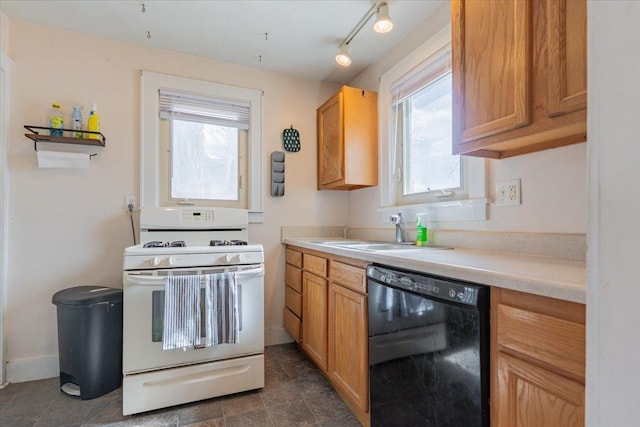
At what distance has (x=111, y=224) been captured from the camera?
2305 mm

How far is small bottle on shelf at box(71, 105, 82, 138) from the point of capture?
216 centimetres

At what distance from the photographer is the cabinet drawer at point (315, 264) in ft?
6.54

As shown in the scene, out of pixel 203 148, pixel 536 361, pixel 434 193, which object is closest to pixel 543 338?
pixel 536 361

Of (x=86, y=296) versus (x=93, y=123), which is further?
(x=93, y=123)

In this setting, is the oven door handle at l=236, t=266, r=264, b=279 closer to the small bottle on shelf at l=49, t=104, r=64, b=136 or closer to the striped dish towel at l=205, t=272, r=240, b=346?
the striped dish towel at l=205, t=272, r=240, b=346

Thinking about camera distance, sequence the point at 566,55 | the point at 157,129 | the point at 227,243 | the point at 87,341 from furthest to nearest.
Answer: the point at 157,129 < the point at 227,243 < the point at 87,341 < the point at 566,55

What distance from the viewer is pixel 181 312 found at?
174cm

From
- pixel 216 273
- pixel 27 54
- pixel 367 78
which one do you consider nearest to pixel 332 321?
pixel 216 273

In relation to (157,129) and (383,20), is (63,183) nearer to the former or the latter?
(157,129)

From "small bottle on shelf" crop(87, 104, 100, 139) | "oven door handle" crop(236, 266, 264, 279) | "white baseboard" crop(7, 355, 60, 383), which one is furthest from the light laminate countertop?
"white baseboard" crop(7, 355, 60, 383)

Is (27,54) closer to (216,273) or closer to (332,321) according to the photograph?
(216,273)

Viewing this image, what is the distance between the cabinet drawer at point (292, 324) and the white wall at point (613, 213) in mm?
2179

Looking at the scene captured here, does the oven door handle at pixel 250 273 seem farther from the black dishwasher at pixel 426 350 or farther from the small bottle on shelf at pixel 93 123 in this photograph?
the small bottle on shelf at pixel 93 123

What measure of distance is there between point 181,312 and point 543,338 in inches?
66.6
